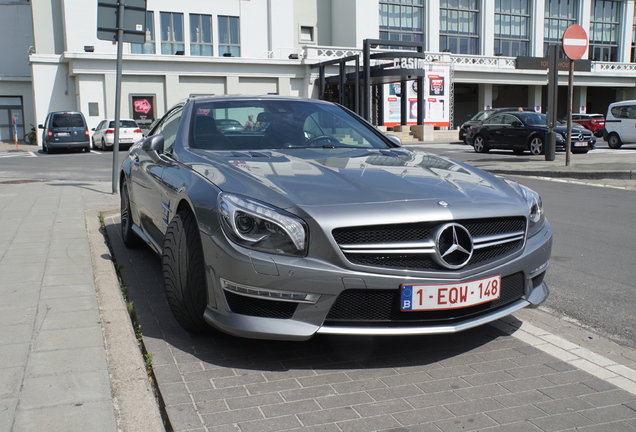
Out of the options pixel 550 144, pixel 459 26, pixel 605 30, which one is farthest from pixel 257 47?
pixel 605 30

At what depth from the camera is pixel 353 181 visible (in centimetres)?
365

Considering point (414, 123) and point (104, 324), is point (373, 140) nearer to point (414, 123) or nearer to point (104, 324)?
point (104, 324)

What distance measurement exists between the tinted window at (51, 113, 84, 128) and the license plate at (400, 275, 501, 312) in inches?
1073

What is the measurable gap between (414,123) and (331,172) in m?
37.9

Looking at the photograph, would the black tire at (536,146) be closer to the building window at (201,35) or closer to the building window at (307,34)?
the building window at (201,35)

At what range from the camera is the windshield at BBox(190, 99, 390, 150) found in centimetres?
480

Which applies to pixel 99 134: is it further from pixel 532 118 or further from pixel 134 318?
pixel 134 318

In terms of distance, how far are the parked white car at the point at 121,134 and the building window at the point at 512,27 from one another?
111ft

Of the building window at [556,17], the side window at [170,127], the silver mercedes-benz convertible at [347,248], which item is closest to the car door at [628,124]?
the side window at [170,127]

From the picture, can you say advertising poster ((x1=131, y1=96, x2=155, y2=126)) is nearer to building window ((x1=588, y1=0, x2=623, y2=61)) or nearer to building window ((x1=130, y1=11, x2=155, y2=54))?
building window ((x1=130, y1=11, x2=155, y2=54))

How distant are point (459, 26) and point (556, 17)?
9677mm

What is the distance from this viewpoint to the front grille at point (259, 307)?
3264 mm

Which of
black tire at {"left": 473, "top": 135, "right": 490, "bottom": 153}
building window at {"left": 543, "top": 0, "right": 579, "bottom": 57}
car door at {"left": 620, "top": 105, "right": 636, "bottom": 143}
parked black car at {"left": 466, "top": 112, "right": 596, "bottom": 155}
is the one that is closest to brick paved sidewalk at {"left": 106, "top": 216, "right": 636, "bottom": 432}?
parked black car at {"left": 466, "top": 112, "right": 596, "bottom": 155}

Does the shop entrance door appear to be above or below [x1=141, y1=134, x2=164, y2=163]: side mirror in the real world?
above
